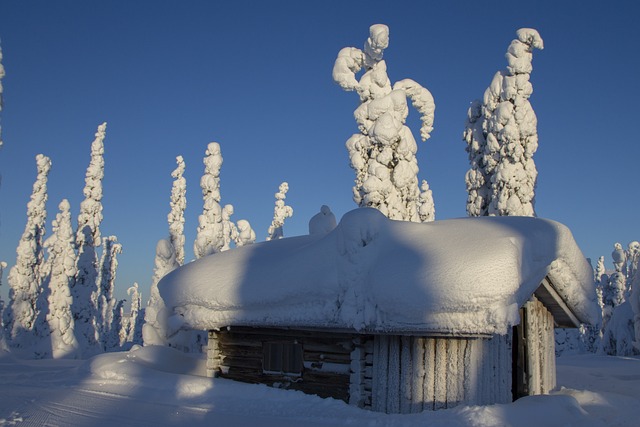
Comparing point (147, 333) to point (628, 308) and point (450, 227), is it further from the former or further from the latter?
point (628, 308)

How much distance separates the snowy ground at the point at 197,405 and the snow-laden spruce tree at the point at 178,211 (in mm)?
19902

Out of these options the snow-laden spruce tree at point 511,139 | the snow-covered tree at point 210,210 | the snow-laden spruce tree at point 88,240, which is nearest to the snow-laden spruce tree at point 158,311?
the snow-covered tree at point 210,210

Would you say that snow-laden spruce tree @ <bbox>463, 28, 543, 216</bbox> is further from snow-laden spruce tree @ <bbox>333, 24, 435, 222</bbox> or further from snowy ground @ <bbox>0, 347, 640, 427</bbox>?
snowy ground @ <bbox>0, 347, 640, 427</bbox>

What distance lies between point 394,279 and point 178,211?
26.6 metres

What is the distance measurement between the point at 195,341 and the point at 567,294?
1842 cm

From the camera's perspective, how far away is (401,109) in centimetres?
1697

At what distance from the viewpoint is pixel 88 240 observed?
97.9ft

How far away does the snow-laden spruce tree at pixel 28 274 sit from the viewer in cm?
2883

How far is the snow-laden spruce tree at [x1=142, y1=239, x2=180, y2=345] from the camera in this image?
1777cm

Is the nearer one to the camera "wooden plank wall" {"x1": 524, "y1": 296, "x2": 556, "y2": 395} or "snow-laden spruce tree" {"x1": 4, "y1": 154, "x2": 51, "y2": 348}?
"wooden plank wall" {"x1": 524, "y1": 296, "x2": 556, "y2": 395}

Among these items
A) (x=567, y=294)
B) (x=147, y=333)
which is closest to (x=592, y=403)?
(x=567, y=294)

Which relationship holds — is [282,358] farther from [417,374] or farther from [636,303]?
[636,303]

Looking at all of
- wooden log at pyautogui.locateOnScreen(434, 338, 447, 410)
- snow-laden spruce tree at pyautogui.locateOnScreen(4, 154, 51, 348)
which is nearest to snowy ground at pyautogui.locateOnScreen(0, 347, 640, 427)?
wooden log at pyautogui.locateOnScreen(434, 338, 447, 410)

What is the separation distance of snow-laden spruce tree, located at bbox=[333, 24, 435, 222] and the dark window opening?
276 inches
